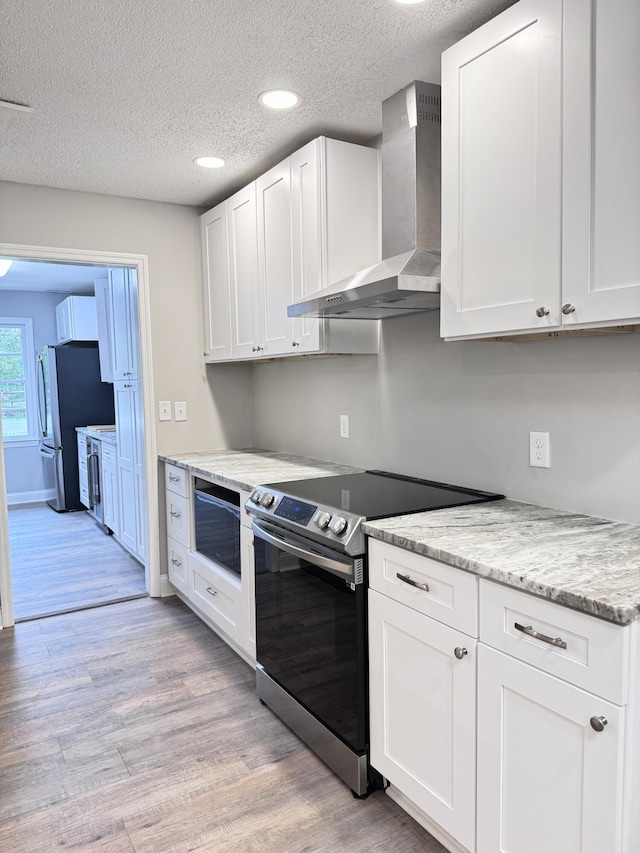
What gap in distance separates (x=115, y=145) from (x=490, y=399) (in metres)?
2.06

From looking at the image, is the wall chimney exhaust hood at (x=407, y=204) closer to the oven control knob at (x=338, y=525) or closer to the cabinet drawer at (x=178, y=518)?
the oven control knob at (x=338, y=525)

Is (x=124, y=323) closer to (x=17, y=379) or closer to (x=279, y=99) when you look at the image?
(x=279, y=99)

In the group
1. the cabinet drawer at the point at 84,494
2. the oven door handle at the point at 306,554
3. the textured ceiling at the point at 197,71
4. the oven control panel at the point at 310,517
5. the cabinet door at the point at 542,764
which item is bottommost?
the cabinet drawer at the point at 84,494

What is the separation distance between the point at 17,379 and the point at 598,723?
714 centimetres

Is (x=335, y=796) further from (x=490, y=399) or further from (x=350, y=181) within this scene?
(x=350, y=181)

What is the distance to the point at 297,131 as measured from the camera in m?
2.69

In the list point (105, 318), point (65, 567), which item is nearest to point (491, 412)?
point (65, 567)

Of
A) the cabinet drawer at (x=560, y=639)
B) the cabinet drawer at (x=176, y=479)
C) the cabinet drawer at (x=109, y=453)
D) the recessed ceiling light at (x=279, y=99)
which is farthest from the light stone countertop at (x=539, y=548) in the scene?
the cabinet drawer at (x=109, y=453)

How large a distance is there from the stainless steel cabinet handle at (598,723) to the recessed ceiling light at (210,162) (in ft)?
9.28

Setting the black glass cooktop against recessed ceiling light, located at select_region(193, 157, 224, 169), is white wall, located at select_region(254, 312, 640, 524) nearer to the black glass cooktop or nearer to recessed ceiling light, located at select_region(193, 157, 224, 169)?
the black glass cooktop

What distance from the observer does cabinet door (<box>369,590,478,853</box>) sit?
4.93 ft

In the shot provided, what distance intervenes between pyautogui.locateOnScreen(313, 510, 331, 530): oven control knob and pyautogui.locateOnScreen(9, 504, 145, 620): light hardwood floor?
2.32 meters

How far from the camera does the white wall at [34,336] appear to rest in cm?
678

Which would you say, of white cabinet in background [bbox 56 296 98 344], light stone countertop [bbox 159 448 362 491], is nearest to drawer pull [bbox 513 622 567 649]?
light stone countertop [bbox 159 448 362 491]
